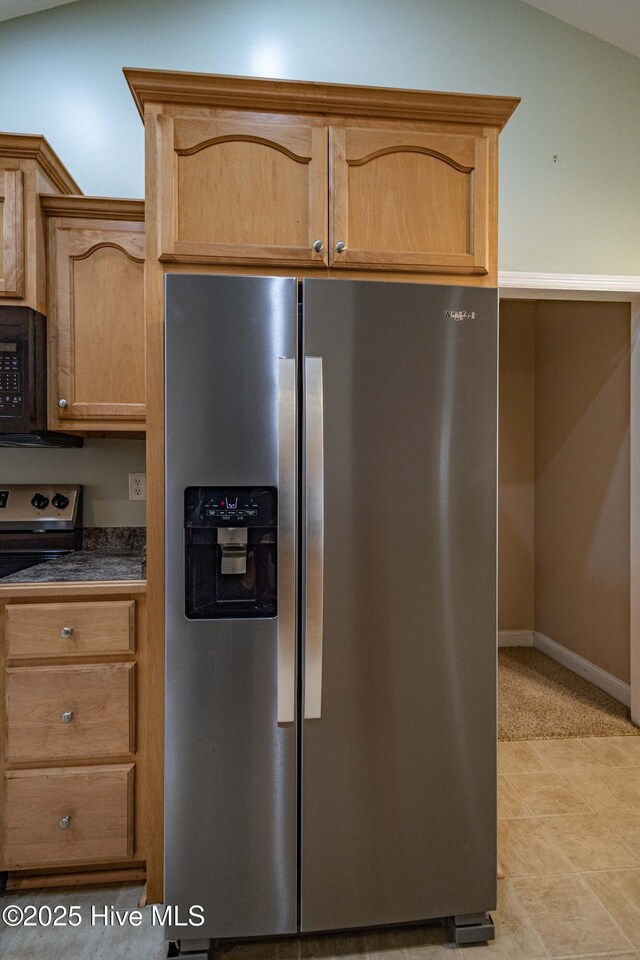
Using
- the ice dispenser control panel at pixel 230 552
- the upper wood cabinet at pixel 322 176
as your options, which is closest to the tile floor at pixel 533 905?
the ice dispenser control panel at pixel 230 552

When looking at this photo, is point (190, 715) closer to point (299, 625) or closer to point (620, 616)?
point (299, 625)

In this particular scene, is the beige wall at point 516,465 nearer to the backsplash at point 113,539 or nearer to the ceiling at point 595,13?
the ceiling at point 595,13

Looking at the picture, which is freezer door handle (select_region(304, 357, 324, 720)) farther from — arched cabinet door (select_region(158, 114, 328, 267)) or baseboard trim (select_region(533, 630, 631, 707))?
baseboard trim (select_region(533, 630, 631, 707))

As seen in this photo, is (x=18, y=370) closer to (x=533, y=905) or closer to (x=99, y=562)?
(x=99, y=562)

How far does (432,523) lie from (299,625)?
1.47 feet

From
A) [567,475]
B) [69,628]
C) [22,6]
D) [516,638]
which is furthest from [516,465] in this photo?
[22,6]

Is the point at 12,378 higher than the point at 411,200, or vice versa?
the point at 411,200

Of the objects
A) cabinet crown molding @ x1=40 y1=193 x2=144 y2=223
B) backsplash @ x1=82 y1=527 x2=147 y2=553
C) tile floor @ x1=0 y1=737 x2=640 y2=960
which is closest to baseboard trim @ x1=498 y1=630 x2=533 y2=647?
tile floor @ x1=0 y1=737 x2=640 y2=960

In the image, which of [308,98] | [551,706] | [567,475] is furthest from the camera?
[567,475]

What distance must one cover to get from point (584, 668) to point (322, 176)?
3.17 meters

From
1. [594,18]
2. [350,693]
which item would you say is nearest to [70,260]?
[350,693]

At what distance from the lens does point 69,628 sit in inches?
66.0

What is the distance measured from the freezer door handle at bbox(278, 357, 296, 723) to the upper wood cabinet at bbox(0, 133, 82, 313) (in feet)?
3.69

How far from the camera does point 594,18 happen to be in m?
2.36
